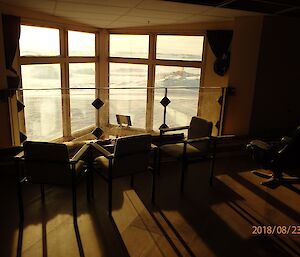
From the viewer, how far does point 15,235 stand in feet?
8.05

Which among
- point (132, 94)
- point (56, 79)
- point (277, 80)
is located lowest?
point (132, 94)

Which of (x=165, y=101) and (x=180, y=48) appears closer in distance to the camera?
(x=165, y=101)

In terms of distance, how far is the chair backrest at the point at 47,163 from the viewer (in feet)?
8.13

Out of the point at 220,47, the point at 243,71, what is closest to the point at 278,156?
the point at 243,71

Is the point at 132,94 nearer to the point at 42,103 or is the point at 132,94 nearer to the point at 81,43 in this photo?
the point at 81,43

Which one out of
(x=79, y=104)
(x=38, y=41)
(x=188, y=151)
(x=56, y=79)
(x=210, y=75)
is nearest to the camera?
(x=188, y=151)

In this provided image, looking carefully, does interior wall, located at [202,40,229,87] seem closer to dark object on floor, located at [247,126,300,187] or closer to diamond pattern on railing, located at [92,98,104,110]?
dark object on floor, located at [247,126,300,187]

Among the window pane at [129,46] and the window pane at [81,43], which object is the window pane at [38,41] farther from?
the window pane at [129,46]

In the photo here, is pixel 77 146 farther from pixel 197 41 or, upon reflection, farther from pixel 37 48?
pixel 197 41

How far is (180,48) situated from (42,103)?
3363 millimetres

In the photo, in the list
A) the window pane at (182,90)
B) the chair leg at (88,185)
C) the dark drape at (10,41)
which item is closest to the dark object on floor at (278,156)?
the chair leg at (88,185)

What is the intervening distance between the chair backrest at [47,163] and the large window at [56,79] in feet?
9.04

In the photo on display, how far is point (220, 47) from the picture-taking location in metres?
5.58

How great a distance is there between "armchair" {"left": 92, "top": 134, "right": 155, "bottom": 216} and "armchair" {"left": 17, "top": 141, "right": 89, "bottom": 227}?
0.29 m
